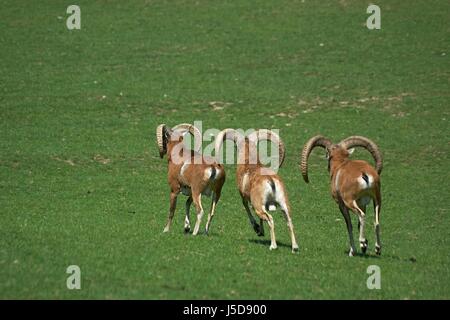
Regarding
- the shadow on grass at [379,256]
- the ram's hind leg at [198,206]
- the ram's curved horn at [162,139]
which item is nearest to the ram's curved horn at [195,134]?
the ram's curved horn at [162,139]

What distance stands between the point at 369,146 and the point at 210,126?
1546cm

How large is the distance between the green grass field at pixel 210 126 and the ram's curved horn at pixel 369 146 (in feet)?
7.33

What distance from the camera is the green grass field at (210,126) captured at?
56.1ft

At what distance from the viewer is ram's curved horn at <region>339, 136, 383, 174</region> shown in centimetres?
2094

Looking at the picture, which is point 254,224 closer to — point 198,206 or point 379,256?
point 198,206

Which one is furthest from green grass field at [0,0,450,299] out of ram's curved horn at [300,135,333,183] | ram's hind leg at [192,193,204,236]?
ram's curved horn at [300,135,333,183]

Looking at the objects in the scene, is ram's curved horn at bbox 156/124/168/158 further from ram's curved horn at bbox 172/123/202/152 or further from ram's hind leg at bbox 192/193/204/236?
ram's hind leg at bbox 192/193/204/236

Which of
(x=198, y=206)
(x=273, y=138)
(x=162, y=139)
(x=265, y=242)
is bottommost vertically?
(x=265, y=242)

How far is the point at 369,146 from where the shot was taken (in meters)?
21.0

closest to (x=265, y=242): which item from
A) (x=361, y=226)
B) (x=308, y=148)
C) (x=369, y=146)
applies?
(x=308, y=148)

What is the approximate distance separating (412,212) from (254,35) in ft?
75.3

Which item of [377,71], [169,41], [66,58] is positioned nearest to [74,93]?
[66,58]

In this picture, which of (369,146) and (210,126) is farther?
(210,126)
